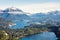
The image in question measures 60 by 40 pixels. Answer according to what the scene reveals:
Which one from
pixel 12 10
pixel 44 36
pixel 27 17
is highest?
pixel 12 10

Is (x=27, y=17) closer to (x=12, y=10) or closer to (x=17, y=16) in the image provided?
(x=17, y=16)

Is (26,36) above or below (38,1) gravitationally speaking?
below

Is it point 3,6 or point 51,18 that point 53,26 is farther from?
point 3,6

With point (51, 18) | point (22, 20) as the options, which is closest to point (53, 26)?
point (51, 18)

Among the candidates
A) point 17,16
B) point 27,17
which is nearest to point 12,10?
point 17,16

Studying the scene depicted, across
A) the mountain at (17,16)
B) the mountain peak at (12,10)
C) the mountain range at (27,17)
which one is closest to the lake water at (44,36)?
the mountain range at (27,17)

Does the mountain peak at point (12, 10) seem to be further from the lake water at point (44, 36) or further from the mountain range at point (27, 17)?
the lake water at point (44, 36)

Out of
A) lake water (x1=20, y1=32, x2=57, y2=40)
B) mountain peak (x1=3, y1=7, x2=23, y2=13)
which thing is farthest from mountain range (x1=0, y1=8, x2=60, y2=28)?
lake water (x1=20, y1=32, x2=57, y2=40)

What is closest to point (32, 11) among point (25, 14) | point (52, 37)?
point (25, 14)
